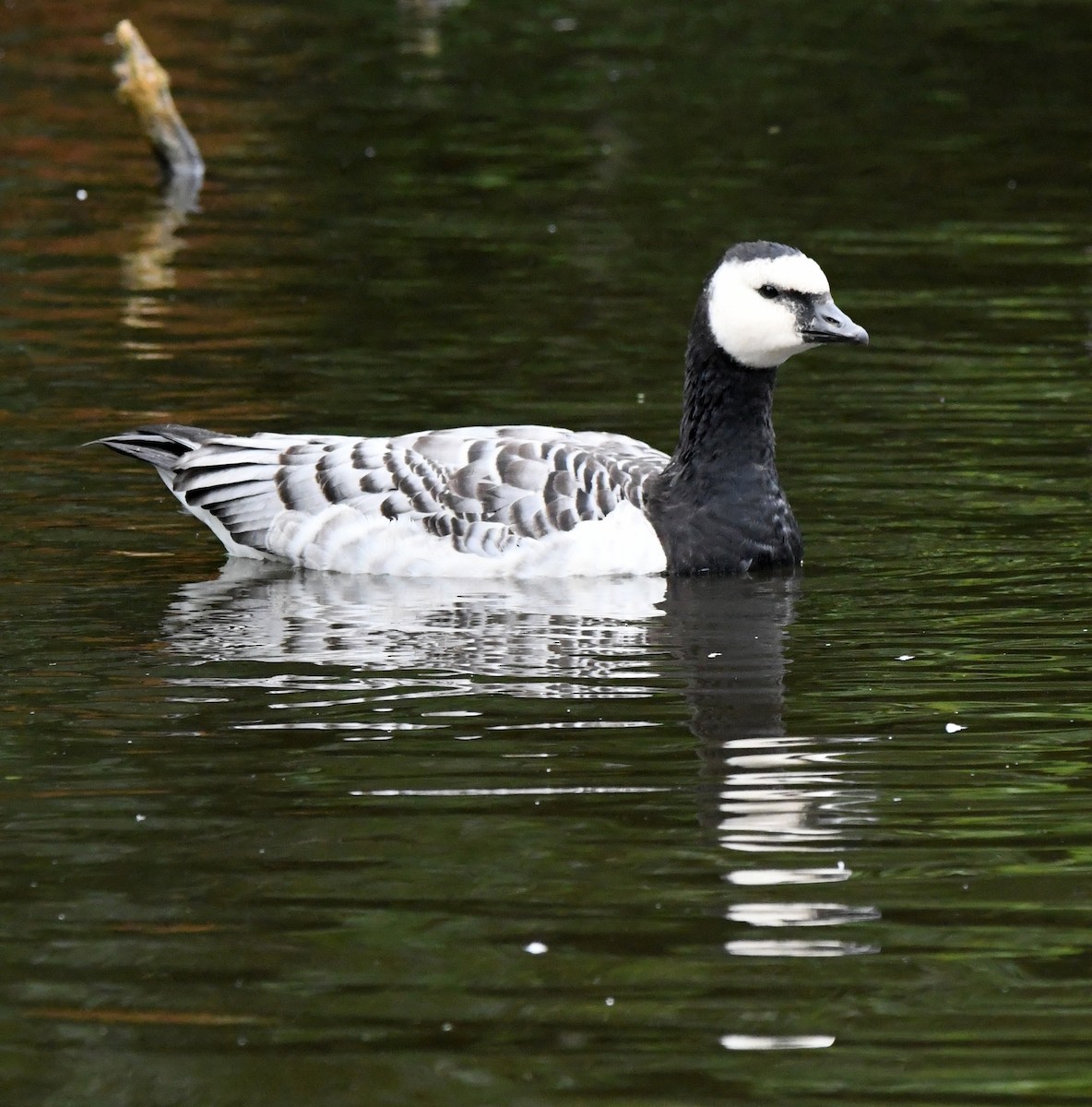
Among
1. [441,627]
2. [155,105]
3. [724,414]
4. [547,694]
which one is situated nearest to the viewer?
[547,694]

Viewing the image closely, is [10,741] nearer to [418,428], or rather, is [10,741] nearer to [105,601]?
[105,601]

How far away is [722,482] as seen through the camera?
12.2m

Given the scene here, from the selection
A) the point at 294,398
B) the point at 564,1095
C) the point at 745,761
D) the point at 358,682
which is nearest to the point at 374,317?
the point at 294,398

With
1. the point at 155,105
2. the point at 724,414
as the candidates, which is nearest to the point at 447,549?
the point at 724,414

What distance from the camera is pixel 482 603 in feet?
38.0

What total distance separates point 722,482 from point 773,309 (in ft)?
3.12

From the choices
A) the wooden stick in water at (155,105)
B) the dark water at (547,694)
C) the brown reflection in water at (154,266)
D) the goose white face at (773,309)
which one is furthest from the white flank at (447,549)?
the wooden stick in water at (155,105)

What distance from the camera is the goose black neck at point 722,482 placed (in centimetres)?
1210

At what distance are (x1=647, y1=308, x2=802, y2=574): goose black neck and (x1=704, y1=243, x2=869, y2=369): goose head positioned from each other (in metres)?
0.16

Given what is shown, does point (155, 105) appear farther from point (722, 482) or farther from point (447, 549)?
point (722, 482)

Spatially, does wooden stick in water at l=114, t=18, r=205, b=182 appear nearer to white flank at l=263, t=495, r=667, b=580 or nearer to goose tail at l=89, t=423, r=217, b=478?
goose tail at l=89, t=423, r=217, b=478

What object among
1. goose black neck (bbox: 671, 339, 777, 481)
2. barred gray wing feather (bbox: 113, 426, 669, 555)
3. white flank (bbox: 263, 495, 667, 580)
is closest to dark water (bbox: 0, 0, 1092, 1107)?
white flank (bbox: 263, 495, 667, 580)

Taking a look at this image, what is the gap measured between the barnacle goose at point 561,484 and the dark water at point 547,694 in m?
0.26

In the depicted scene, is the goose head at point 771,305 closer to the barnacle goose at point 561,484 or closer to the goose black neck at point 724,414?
the barnacle goose at point 561,484
